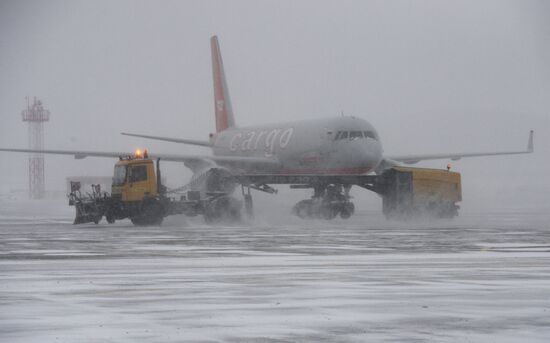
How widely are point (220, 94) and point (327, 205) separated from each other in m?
24.5

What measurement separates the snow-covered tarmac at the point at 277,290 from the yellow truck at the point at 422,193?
49.7ft

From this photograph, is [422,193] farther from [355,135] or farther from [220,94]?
[220,94]

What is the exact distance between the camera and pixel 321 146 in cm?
5019

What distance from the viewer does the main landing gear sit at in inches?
1841

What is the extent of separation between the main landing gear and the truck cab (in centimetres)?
757

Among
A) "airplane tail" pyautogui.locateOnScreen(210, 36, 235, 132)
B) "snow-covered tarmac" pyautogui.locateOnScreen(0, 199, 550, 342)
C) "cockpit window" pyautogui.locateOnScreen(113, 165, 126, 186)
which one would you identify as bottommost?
"snow-covered tarmac" pyautogui.locateOnScreen(0, 199, 550, 342)

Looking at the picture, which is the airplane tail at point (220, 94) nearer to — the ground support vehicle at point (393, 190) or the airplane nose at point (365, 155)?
the airplane nose at point (365, 155)

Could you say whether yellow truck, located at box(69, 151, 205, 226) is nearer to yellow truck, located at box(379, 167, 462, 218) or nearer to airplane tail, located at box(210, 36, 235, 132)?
yellow truck, located at box(379, 167, 462, 218)

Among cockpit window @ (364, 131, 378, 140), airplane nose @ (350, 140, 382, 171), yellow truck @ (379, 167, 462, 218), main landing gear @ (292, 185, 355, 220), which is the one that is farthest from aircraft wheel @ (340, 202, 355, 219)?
cockpit window @ (364, 131, 378, 140)

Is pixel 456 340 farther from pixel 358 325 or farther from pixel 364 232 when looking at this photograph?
pixel 364 232

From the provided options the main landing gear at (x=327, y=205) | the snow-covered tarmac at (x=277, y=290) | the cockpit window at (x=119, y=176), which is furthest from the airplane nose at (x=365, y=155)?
the snow-covered tarmac at (x=277, y=290)

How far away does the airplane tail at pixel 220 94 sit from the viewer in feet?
223

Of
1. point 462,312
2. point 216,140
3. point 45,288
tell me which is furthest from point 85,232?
point 216,140

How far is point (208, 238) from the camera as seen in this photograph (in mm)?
31656
